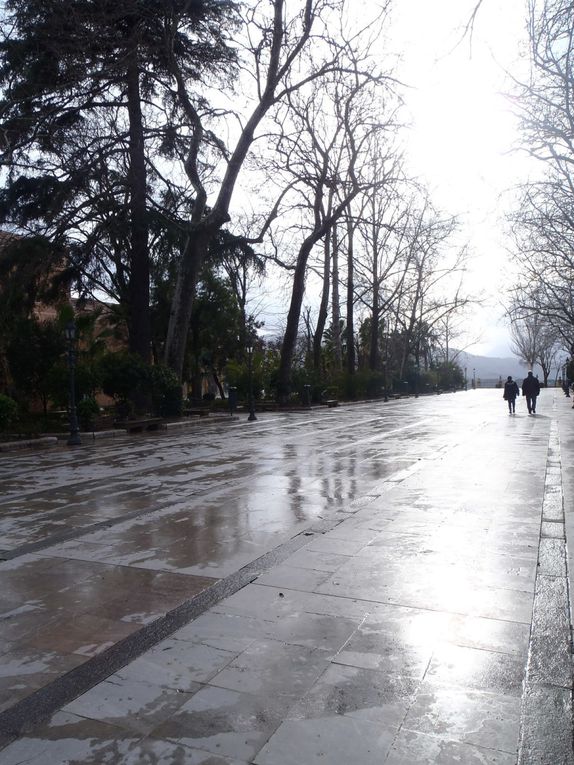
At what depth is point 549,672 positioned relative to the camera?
3.52 m

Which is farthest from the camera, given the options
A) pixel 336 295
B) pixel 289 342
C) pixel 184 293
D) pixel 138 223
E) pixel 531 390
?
pixel 336 295

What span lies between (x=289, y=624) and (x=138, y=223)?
20.2 metres

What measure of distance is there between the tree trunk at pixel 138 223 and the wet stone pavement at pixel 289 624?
14760 millimetres

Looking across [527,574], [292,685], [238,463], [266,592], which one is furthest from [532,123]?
[292,685]

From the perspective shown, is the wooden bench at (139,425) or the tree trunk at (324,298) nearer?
the wooden bench at (139,425)

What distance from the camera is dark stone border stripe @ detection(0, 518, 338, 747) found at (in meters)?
3.12

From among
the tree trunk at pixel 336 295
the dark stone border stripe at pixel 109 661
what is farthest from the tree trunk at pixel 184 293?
the dark stone border stripe at pixel 109 661

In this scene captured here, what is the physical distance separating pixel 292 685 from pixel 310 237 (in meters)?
28.8

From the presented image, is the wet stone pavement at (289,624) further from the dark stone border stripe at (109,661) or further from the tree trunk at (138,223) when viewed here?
the tree trunk at (138,223)

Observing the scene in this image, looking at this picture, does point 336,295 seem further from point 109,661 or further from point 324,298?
point 109,661

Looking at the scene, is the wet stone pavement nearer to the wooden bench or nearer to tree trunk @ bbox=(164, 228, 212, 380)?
the wooden bench

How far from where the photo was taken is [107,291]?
90.5ft

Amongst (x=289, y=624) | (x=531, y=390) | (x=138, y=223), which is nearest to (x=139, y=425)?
(x=138, y=223)

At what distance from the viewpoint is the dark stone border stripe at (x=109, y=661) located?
3119 mm
